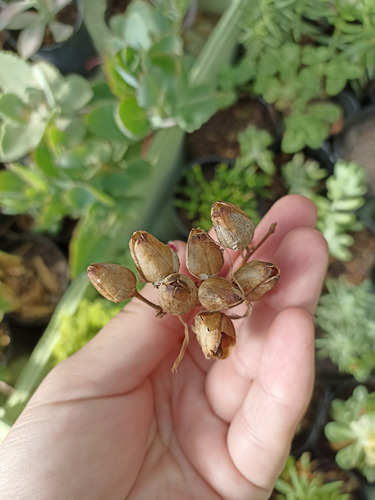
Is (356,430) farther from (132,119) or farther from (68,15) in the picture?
(68,15)

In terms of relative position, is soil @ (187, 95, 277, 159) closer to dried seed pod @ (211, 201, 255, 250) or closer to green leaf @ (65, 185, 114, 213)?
green leaf @ (65, 185, 114, 213)

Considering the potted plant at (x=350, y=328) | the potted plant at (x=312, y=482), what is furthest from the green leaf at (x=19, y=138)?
the potted plant at (x=312, y=482)

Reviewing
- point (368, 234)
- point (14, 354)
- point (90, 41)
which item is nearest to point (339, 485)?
point (368, 234)

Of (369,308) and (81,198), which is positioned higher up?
(81,198)

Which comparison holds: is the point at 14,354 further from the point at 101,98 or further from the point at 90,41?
the point at 90,41

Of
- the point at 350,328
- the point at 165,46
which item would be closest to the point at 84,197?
the point at 165,46

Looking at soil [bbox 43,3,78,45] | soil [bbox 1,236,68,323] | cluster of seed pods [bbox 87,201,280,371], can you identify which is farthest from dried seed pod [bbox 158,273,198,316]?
soil [bbox 43,3,78,45]
